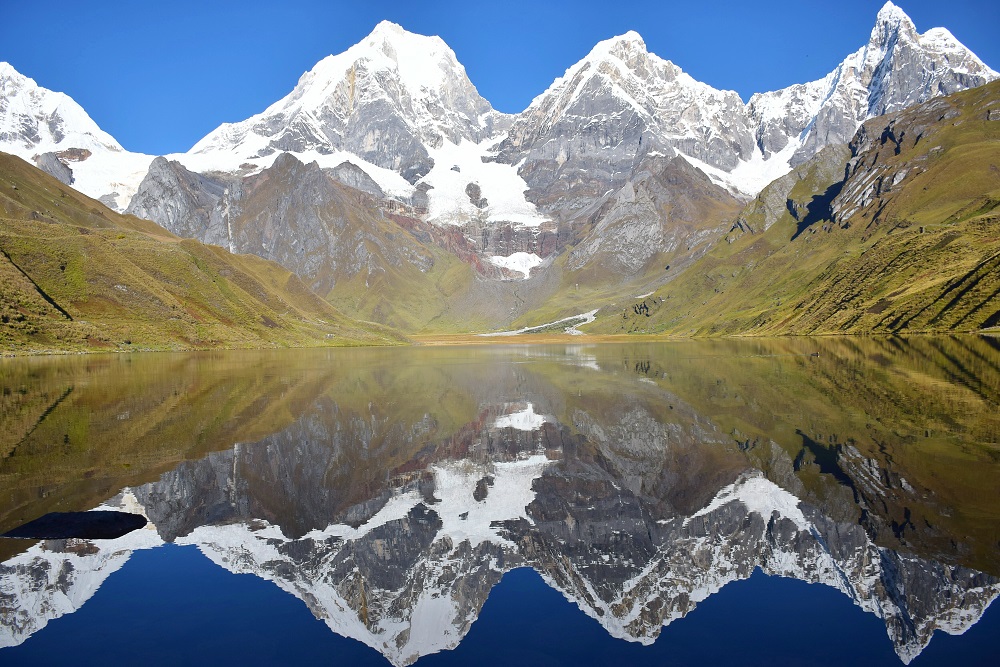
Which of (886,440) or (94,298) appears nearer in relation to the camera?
(886,440)

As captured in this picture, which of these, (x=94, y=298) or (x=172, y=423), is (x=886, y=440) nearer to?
(x=172, y=423)

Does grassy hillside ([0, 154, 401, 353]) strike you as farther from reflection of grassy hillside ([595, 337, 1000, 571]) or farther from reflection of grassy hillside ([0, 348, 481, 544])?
reflection of grassy hillside ([595, 337, 1000, 571])

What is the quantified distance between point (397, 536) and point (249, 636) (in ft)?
23.6

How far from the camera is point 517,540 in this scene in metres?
21.3

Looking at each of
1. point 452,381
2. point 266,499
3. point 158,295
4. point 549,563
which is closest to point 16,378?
point 452,381

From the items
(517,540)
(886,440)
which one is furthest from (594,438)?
(517,540)

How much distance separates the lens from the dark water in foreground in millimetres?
14094

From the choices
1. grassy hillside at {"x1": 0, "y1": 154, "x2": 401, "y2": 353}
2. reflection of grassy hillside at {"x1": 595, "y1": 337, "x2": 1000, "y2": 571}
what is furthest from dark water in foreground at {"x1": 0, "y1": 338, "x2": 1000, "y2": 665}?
grassy hillside at {"x1": 0, "y1": 154, "x2": 401, "y2": 353}

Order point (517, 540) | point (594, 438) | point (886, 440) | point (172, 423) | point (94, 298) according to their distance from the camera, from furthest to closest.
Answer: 1. point (94, 298)
2. point (172, 423)
3. point (594, 438)
4. point (886, 440)
5. point (517, 540)

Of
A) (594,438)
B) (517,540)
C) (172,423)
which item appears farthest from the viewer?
(172,423)

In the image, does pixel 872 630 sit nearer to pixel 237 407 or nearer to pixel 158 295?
pixel 237 407

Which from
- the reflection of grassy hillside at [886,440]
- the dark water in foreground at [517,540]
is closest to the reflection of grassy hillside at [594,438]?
the reflection of grassy hillside at [886,440]

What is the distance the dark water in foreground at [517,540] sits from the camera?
14.1 metres

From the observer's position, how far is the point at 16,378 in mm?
71500
